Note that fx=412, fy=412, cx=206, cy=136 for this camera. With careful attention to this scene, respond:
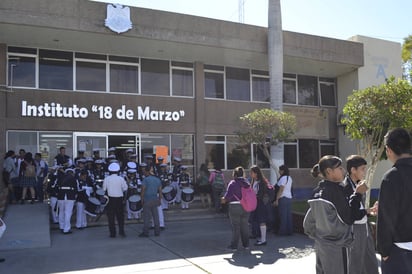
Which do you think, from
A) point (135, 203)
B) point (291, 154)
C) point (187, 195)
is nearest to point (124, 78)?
point (187, 195)

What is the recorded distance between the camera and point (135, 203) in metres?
11.4

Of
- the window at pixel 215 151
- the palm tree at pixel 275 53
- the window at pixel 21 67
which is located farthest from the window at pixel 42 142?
the palm tree at pixel 275 53

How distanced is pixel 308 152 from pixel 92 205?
12.9 meters

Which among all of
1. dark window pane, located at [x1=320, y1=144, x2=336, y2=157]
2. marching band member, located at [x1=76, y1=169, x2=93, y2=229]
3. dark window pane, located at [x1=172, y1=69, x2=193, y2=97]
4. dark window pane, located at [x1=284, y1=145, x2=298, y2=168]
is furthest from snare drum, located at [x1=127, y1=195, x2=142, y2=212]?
dark window pane, located at [x1=320, y1=144, x2=336, y2=157]

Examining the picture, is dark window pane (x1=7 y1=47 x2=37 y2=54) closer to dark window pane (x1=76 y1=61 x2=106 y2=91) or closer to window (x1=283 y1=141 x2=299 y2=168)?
dark window pane (x1=76 y1=61 x2=106 y2=91)

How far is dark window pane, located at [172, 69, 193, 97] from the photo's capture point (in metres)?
17.9

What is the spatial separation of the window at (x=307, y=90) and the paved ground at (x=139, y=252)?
11455mm

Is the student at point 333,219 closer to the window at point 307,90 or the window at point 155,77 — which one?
the window at point 155,77

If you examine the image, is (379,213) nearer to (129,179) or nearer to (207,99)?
(129,179)

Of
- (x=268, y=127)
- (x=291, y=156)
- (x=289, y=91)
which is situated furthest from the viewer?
(x=289, y=91)

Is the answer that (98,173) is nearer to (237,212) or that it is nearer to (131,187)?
(131,187)

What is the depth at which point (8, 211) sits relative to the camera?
11617 mm

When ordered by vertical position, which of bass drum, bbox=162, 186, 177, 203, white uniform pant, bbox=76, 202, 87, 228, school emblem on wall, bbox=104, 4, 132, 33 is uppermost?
school emblem on wall, bbox=104, 4, 132, 33

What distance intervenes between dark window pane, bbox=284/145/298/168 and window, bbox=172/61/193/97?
582 centimetres
